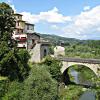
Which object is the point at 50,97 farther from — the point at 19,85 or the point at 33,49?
the point at 33,49

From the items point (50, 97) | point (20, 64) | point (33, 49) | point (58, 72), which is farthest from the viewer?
point (33, 49)

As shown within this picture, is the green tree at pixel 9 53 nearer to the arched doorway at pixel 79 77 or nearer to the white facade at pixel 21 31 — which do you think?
the white facade at pixel 21 31

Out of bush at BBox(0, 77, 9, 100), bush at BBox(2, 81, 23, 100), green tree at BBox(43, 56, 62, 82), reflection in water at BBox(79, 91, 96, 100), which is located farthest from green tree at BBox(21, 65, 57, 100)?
reflection in water at BBox(79, 91, 96, 100)

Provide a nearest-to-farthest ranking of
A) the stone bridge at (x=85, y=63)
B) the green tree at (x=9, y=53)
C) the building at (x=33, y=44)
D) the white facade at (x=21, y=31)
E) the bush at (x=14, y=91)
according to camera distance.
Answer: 1. the bush at (x=14, y=91)
2. the green tree at (x=9, y=53)
3. the stone bridge at (x=85, y=63)
4. the building at (x=33, y=44)
5. the white facade at (x=21, y=31)

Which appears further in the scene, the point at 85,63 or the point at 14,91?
the point at 85,63

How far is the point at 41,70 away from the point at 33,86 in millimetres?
2227

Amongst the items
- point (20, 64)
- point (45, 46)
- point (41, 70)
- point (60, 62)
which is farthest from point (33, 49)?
point (41, 70)

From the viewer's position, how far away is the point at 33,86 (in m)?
29.5

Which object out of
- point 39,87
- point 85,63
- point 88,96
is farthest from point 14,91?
point 85,63

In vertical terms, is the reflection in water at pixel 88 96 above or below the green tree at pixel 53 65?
below

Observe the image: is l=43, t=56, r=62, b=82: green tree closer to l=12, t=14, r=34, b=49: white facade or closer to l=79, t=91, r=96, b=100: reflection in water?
l=79, t=91, r=96, b=100: reflection in water

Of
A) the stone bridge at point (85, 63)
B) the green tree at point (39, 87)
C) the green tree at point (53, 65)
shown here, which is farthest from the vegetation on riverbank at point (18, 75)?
the stone bridge at point (85, 63)

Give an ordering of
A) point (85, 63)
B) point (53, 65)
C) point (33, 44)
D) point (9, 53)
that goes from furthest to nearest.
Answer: point (33, 44), point (85, 63), point (53, 65), point (9, 53)

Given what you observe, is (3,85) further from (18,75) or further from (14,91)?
(18,75)
